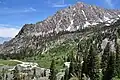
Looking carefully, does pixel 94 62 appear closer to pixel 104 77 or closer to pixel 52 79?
pixel 104 77

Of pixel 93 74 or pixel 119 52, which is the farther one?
pixel 119 52

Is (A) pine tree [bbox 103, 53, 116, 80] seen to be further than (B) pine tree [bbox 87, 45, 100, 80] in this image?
No

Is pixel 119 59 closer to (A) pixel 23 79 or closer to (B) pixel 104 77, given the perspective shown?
(B) pixel 104 77

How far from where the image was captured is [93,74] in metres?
123

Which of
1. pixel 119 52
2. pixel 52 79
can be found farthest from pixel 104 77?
pixel 52 79

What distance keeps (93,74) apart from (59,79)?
49.1 metres

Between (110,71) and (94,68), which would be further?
(94,68)

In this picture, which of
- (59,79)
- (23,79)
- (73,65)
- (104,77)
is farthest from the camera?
(59,79)

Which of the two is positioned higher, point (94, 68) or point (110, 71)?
point (94, 68)

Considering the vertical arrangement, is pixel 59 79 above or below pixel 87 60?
below

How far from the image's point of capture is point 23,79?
95.2m

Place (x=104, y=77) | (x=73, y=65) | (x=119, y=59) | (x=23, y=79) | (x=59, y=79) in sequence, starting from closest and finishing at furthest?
1. (x=23, y=79)
2. (x=104, y=77)
3. (x=119, y=59)
4. (x=73, y=65)
5. (x=59, y=79)

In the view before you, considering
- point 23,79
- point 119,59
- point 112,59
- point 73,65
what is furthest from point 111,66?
point 23,79

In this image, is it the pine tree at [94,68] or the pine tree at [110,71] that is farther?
the pine tree at [94,68]
